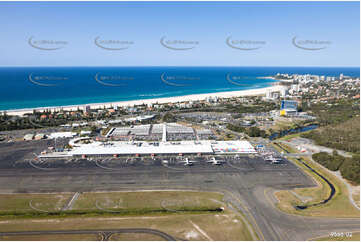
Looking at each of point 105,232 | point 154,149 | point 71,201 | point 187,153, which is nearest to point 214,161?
point 187,153

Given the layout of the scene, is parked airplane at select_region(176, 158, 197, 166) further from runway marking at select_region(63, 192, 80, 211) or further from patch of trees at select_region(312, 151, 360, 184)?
patch of trees at select_region(312, 151, 360, 184)

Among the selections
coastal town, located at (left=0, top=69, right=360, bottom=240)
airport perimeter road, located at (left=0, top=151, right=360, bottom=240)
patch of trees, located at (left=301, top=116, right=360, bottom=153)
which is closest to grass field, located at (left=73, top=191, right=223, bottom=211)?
coastal town, located at (left=0, top=69, right=360, bottom=240)

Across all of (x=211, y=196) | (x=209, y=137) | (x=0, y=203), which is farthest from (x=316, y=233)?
(x=0, y=203)

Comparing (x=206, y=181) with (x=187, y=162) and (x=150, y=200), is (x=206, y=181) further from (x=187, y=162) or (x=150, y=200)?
(x=150, y=200)

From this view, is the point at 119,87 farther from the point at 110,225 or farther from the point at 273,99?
the point at 110,225

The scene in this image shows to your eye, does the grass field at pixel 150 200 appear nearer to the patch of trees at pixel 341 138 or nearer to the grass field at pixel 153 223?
the grass field at pixel 153 223

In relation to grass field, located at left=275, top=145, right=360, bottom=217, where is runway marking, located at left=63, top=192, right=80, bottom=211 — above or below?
above
